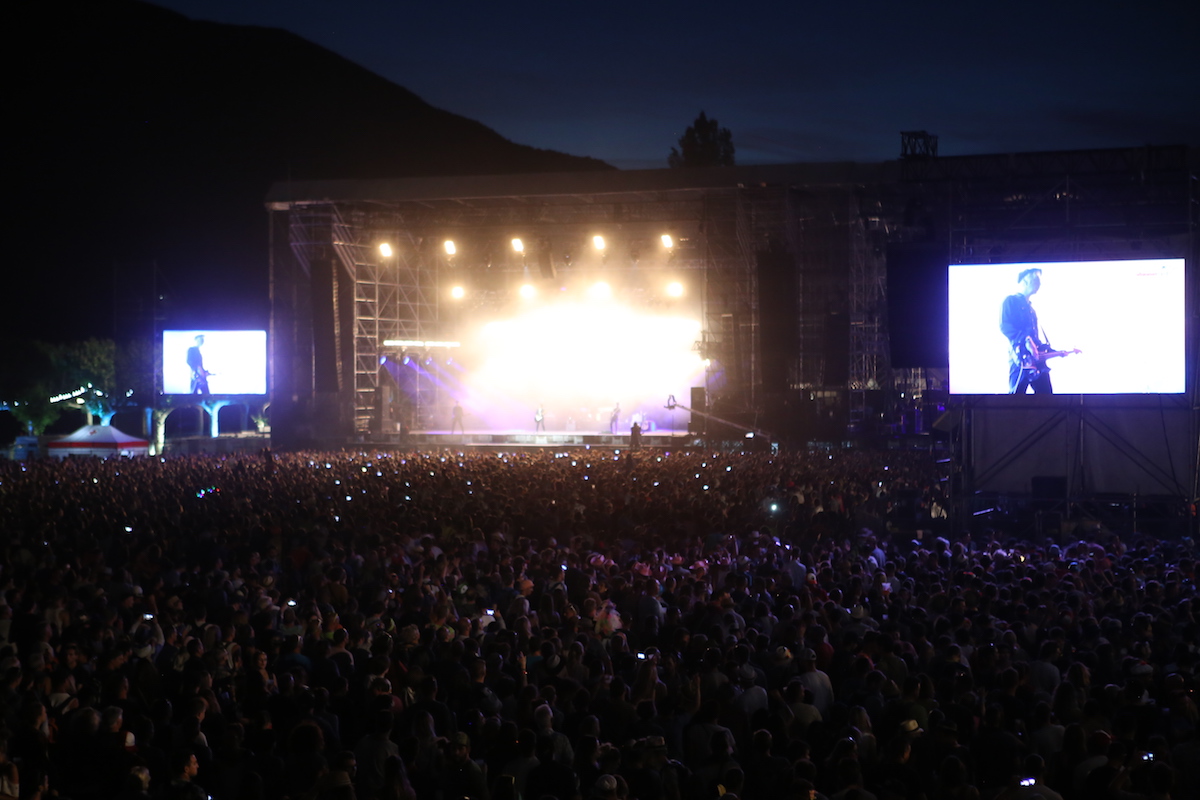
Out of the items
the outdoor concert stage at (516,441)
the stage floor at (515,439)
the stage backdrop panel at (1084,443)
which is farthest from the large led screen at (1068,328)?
the stage floor at (515,439)

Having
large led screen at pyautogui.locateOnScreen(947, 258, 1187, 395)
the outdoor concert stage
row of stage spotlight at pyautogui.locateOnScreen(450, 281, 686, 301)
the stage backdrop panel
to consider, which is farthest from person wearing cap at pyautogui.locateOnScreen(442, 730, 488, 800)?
row of stage spotlight at pyautogui.locateOnScreen(450, 281, 686, 301)

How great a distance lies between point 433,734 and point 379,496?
10.8 meters

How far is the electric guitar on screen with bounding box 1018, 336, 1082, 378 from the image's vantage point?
1606cm

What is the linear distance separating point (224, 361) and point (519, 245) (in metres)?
12.2

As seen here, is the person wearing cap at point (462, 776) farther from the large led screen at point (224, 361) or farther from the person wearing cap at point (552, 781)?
the large led screen at point (224, 361)

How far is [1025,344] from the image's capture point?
16203 mm

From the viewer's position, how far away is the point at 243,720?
5785 mm

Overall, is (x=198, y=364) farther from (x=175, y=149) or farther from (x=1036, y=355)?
(x=175, y=149)

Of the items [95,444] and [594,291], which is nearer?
[95,444]

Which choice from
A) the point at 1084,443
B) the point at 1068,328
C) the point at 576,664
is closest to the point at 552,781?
the point at 576,664

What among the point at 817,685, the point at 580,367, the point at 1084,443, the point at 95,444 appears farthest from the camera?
the point at 580,367

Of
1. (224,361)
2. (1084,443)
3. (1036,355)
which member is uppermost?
(224,361)

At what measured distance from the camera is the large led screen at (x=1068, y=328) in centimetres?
1571

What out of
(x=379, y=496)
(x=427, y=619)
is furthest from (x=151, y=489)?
(x=427, y=619)
